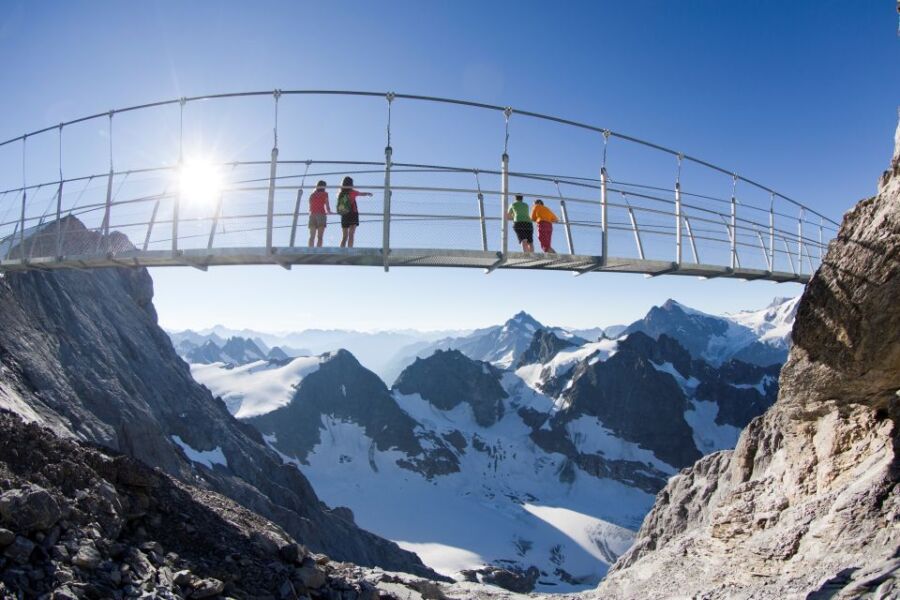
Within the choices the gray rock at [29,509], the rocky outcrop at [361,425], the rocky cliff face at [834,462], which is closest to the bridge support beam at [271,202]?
the gray rock at [29,509]

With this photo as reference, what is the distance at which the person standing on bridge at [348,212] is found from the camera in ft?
44.2

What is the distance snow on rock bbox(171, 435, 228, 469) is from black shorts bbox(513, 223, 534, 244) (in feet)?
213

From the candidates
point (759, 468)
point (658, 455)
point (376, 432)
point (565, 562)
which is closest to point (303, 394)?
point (376, 432)

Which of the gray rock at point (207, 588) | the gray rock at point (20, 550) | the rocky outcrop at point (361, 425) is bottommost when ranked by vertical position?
the rocky outcrop at point (361, 425)

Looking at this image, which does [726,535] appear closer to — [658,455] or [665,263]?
[665,263]

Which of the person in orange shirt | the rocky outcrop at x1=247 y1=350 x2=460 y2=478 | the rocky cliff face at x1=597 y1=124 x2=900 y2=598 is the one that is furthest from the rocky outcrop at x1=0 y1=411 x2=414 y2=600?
the rocky outcrop at x1=247 y1=350 x2=460 y2=478

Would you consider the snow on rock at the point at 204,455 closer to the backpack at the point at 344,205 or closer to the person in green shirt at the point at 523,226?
the backpack at the point at 344,205

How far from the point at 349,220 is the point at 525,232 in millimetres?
4353

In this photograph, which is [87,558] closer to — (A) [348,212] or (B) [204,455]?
(A) [348,212]

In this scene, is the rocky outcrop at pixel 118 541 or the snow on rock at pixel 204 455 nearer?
the rocky outcrop at pixel 118 541

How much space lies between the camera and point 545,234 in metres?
14.9

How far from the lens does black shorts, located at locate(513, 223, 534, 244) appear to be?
14672mm

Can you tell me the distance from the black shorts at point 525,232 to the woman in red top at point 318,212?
15.3 feet

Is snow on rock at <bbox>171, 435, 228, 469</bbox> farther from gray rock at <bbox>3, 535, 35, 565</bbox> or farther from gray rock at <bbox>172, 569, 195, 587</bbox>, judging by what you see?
gray rock at <bbox>3, 535, 35, 565</bbox>
